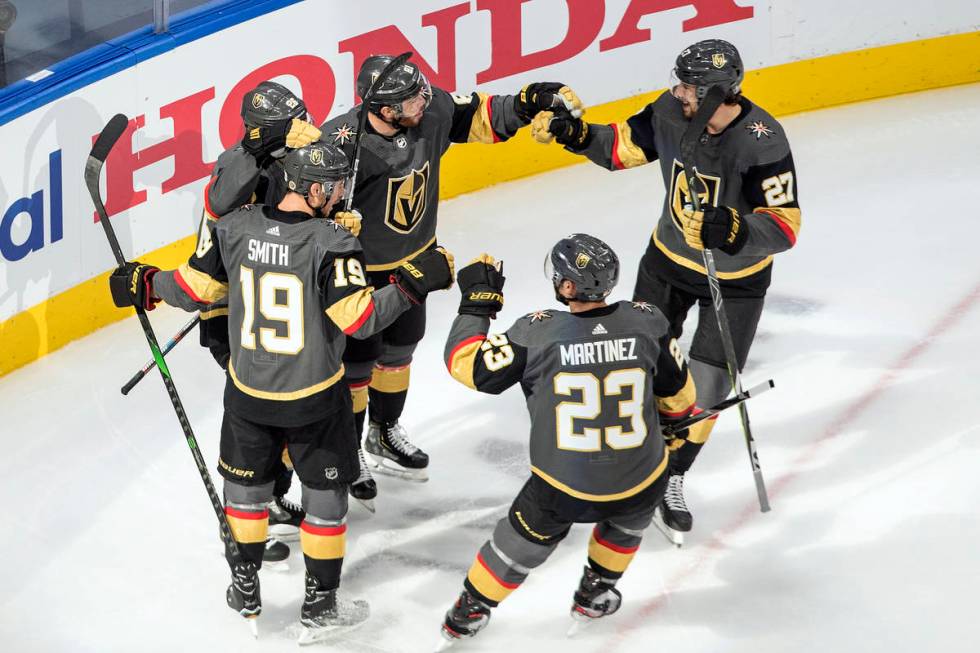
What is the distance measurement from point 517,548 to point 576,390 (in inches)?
20.2

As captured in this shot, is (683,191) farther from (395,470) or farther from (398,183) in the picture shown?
(395,470)

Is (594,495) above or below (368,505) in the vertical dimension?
above

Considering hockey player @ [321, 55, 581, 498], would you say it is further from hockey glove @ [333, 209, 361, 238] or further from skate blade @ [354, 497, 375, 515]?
hockey glove @ [333, 209, 361, 238]

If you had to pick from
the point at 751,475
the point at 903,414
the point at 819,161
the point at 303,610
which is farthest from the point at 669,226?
the point at 819,161

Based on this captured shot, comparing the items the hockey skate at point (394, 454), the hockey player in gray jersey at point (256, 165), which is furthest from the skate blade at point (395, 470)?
the hockey player in gray jersey at point (256, 165)

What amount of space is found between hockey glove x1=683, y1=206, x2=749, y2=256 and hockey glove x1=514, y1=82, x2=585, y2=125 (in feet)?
2.31

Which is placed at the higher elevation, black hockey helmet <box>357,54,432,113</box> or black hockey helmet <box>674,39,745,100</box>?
black hockey helmet <box>674,39,745,100</box>

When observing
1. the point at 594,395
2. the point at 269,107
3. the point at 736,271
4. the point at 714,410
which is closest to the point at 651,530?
the point at 714,410

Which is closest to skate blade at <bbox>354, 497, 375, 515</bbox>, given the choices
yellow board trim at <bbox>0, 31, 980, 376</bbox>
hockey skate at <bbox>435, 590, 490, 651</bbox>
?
hockey skate at <bbox>435, 590, 490, 651</bbox>

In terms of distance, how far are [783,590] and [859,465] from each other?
→ 2.56 feet

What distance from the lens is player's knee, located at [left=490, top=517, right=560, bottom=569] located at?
396 centimetres

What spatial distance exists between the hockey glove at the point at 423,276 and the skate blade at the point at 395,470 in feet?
4.16

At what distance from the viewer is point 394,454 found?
5.11 meters

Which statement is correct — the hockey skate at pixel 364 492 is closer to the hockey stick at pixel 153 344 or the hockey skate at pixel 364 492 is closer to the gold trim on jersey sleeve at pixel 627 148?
the hockey stick at pixel 153 344
